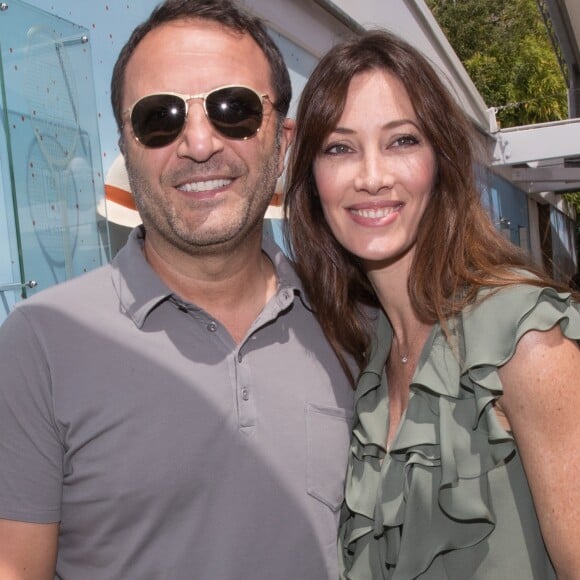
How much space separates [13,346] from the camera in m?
1.66

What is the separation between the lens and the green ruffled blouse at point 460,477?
5.57 ft

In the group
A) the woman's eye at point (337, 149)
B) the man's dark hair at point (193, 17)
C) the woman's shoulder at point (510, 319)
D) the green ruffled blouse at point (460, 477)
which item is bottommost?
the green ruffled blouse at point (460, 477)

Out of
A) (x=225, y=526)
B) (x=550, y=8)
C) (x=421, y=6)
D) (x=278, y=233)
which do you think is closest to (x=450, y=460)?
(x=225, y=526)

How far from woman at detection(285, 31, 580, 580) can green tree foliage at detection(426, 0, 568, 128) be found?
18.2 m

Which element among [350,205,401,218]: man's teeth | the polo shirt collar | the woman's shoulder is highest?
[350,205,401,218]: man's teeth

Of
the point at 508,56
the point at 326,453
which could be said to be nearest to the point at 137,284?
the point at 326,453

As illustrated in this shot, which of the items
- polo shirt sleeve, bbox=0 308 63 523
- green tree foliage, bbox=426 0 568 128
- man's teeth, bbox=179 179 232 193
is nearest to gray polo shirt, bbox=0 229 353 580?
polo shirt sleeve, bbox=0 308 63 523

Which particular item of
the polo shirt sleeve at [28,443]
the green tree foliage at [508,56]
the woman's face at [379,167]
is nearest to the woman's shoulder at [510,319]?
the woman's face at [379,167]

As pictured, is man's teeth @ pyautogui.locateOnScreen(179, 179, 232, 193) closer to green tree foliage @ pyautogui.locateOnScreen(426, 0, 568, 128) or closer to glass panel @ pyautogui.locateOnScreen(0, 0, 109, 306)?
glass panel @ pyautogui.locateOnScreen(0, 0, 109, 306)

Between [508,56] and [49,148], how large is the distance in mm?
24196

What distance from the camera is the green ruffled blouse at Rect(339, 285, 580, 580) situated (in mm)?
1697

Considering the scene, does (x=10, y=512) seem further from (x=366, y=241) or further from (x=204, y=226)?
(x=366, y=241)

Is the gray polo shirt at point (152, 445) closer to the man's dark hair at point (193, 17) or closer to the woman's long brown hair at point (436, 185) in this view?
the woman's long brown hair at point (436, 185)

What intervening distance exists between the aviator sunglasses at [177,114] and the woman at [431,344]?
25 cm
